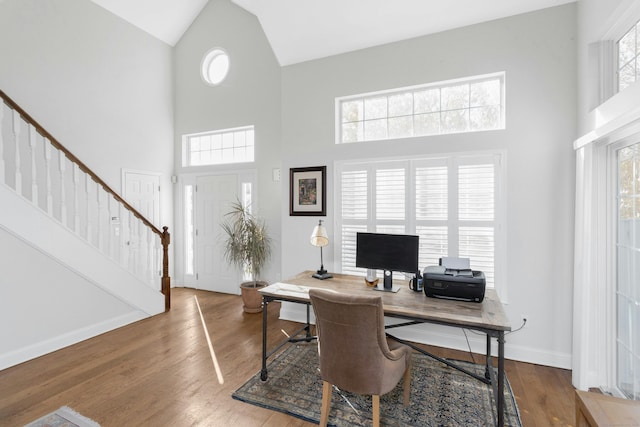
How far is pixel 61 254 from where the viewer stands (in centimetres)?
305

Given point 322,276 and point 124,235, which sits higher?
point 124,235

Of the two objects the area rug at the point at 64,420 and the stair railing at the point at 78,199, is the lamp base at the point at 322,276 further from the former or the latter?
the stair railing at the point at 78,199

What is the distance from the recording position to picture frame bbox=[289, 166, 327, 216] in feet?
11.9

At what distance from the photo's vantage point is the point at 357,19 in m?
3.20

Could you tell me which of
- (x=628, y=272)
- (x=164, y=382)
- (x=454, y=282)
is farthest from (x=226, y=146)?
(x=628, y=272)

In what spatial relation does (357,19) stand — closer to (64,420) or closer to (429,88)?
(429,88)

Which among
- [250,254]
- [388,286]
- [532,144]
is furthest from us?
[250,254]

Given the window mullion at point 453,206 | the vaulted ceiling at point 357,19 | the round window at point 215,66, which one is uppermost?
the round window at point 215,66

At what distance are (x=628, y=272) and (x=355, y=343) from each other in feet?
6.54

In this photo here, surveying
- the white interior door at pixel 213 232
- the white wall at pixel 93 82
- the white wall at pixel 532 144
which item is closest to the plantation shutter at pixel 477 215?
the white wall at pixel 532 144

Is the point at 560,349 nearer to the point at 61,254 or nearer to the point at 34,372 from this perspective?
the point at 34,372

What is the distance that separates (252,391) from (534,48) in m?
3.80

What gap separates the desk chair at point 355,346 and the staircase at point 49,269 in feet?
9.28

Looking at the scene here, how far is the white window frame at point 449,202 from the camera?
287 centimetres
